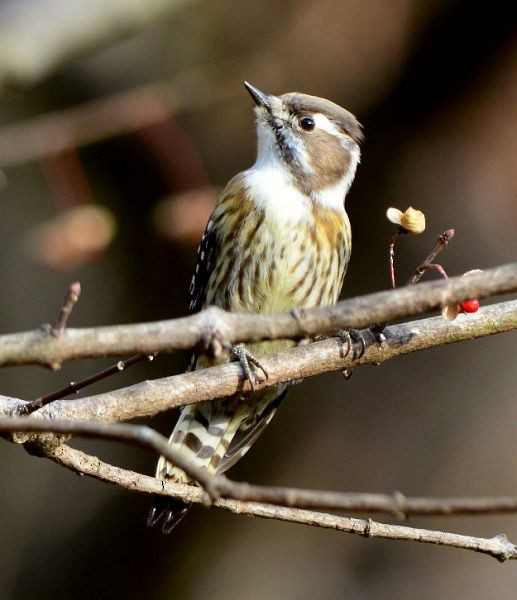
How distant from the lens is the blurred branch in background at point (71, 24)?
608cm

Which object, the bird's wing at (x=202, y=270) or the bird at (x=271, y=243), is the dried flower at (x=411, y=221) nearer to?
the bird at (x=271, y=243)

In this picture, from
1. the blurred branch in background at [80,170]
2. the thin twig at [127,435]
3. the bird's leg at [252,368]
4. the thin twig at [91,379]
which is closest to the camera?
the thin twig at [127,435]

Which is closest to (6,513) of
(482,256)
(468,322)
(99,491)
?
(99,491)

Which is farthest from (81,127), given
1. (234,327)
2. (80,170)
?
(234,327)

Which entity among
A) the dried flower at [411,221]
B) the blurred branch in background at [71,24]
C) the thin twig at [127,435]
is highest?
the blurred branch in background at [71,24]

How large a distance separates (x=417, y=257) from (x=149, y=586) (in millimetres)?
2763

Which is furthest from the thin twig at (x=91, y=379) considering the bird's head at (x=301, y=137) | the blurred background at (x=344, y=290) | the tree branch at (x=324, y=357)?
the blurred background at (x=344, y=290)

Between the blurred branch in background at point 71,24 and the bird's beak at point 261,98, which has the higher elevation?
the blurred branch in background at point 71,24

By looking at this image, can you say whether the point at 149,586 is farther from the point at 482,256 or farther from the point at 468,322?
the point at 468,322

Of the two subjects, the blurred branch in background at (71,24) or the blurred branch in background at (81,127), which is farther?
the blurred branch in background at (71,24)

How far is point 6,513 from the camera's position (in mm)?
6590

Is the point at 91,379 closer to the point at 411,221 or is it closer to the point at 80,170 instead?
the point at 411,221

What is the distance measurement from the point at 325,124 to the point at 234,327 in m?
2.93

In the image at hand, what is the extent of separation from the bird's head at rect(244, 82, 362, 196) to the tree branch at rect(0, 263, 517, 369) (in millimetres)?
2581
